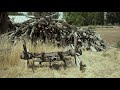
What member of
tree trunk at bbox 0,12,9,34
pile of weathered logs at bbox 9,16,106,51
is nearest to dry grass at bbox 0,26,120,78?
pile of weathered logs at bbox 9,16,106,51

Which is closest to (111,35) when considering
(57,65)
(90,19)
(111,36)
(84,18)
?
(111,36)

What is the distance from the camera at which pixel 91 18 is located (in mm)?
6469

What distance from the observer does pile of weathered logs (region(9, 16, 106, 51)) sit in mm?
7000

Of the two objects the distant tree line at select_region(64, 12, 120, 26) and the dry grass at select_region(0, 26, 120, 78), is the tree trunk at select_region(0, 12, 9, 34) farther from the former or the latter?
the distant tree line at select_region(64, 12, 120, 26)

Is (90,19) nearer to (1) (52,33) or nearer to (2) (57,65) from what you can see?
(1) (52,33)

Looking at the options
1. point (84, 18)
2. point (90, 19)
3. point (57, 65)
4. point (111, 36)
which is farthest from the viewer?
point (111, 36)

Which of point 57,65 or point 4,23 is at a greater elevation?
point 4,23

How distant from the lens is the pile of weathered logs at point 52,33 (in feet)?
23.0

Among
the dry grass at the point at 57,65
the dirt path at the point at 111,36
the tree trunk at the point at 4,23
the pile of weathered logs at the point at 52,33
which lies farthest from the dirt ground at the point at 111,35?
the tree trunk at the point at 4,23

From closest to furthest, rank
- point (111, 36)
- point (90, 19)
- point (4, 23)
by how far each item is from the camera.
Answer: point (90, 19) < point (4, 23) < point (111, 36)

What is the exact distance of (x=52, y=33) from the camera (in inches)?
280

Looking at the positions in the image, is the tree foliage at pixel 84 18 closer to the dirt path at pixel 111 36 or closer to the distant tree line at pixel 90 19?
the distant tree line at pixel 90 19
